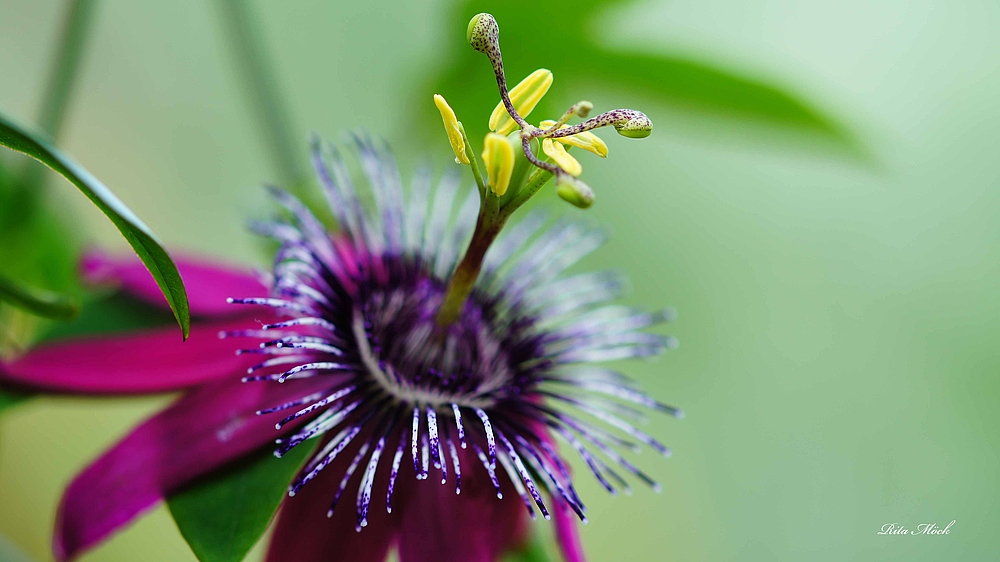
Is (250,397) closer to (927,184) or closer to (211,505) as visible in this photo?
(211,505)

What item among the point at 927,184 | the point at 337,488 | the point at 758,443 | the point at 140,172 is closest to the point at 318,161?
the point at 337,488

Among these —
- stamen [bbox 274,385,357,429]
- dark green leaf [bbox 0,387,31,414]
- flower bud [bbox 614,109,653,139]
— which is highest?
flower bud [bbox 614,109,653,139]

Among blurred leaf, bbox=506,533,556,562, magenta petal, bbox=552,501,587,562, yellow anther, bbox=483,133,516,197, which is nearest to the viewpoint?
yellow anther, bbox=483,133,516,197

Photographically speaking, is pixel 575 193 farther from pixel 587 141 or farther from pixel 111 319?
pixel 111 319

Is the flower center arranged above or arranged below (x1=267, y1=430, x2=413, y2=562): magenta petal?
above

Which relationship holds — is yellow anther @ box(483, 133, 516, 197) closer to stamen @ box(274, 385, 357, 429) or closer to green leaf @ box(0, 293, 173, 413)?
stamen @ box(274, 385, 357, 429)

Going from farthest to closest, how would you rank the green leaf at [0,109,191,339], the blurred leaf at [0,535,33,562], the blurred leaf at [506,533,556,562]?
the blurred leaf at [0,535,33,562] → the blurred leaf at [506,533,556,562] → the green leaf at [0,109,191,339]
